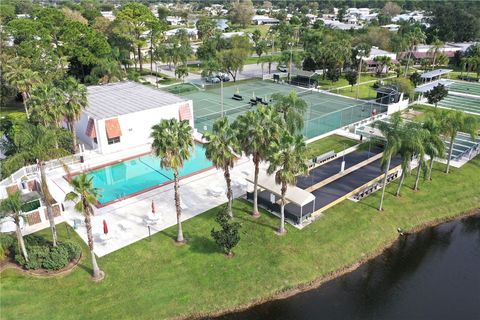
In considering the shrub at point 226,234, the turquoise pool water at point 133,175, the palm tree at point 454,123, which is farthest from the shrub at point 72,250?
the palm tree at point 454,123

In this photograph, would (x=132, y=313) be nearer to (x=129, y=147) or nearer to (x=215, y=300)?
(x=215, y=300)

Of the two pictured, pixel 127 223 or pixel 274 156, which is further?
pixel 127 223

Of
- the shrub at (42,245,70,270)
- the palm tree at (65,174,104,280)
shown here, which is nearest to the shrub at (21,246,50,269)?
the shrub at (42,245,70,270)

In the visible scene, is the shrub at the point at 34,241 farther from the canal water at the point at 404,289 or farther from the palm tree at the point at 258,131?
the palm tree at the point at 258,131

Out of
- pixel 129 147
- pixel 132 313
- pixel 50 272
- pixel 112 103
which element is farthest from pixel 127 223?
pixel 112 103

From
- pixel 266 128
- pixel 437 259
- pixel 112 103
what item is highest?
pixel 266 128

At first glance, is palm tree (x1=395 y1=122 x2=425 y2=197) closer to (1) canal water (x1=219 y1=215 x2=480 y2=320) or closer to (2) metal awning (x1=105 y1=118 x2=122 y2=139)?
(1) canal water (x1=219 y1=215 x2=480 y2=320)
